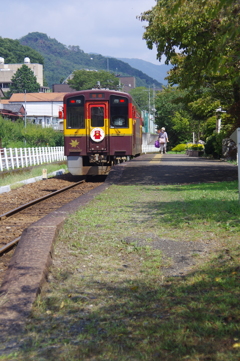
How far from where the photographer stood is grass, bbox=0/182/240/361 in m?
3.44

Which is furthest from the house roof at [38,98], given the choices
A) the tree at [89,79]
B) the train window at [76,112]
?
the train window at [76,112]

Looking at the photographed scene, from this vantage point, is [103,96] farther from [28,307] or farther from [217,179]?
[28,307]

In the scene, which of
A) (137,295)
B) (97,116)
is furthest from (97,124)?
(137,295)

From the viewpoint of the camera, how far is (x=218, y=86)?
24.7m

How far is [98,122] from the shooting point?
18.4 meters

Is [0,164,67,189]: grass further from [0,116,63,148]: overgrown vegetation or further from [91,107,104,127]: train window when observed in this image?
[0,116,63,148]: overgrown vegetation

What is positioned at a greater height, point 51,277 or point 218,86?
point 218,86

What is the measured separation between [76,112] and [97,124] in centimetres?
Result: 84

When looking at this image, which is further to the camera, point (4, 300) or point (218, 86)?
point (218, 86)

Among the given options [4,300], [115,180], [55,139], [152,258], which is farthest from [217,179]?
[55,139]

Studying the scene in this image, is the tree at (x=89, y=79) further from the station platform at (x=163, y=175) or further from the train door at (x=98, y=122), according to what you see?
the station platform at (x=163, y=175)

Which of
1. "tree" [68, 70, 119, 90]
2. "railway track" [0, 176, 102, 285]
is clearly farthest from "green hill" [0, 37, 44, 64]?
"railway track" [0, 176, 102, 285]

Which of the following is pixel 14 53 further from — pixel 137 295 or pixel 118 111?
pixel 137 295

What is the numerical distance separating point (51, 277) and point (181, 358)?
92.1 inches
